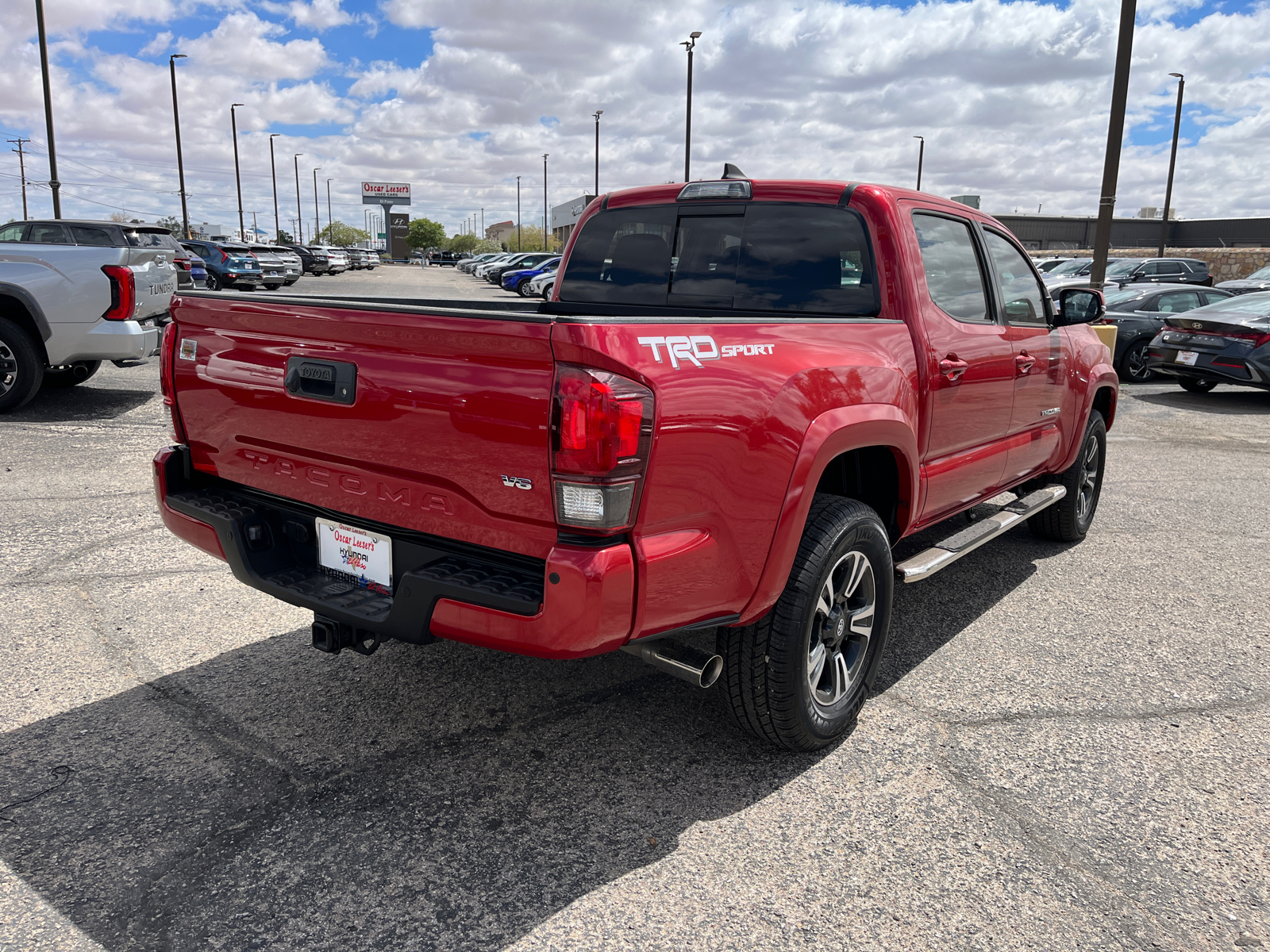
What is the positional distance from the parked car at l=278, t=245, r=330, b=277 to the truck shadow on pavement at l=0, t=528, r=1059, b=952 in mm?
52028

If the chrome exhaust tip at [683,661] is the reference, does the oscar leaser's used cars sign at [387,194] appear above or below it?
above

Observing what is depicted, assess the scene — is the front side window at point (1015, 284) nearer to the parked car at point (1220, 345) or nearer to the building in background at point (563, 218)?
the parked car at point (1220, 345)

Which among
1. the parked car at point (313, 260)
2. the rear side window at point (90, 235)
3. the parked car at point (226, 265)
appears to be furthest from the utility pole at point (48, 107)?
the parked car at point (313, 260)

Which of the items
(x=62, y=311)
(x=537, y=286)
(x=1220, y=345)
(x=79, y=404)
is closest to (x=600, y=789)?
(x=62, y=311)

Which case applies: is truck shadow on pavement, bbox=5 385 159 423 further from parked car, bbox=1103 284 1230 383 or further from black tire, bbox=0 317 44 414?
→ parked car, bbox=1103 284 1230 383

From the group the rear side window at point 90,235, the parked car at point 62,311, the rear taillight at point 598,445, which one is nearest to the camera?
the rear taillight at point 598,445

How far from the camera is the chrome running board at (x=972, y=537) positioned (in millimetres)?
3695

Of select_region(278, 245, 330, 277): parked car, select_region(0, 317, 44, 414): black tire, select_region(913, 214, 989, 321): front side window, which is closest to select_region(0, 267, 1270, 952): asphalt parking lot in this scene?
select_region(913, 214, 989, 321): front side window

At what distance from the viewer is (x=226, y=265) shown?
29.3 m

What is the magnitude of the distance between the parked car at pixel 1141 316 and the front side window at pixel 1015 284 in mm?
10673

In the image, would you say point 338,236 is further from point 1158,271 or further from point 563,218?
point 1158,271

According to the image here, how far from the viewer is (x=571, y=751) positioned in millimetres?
3260

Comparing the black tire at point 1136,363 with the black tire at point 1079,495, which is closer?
the black tire at point 1079,495

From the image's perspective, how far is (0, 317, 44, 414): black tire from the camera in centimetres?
866
